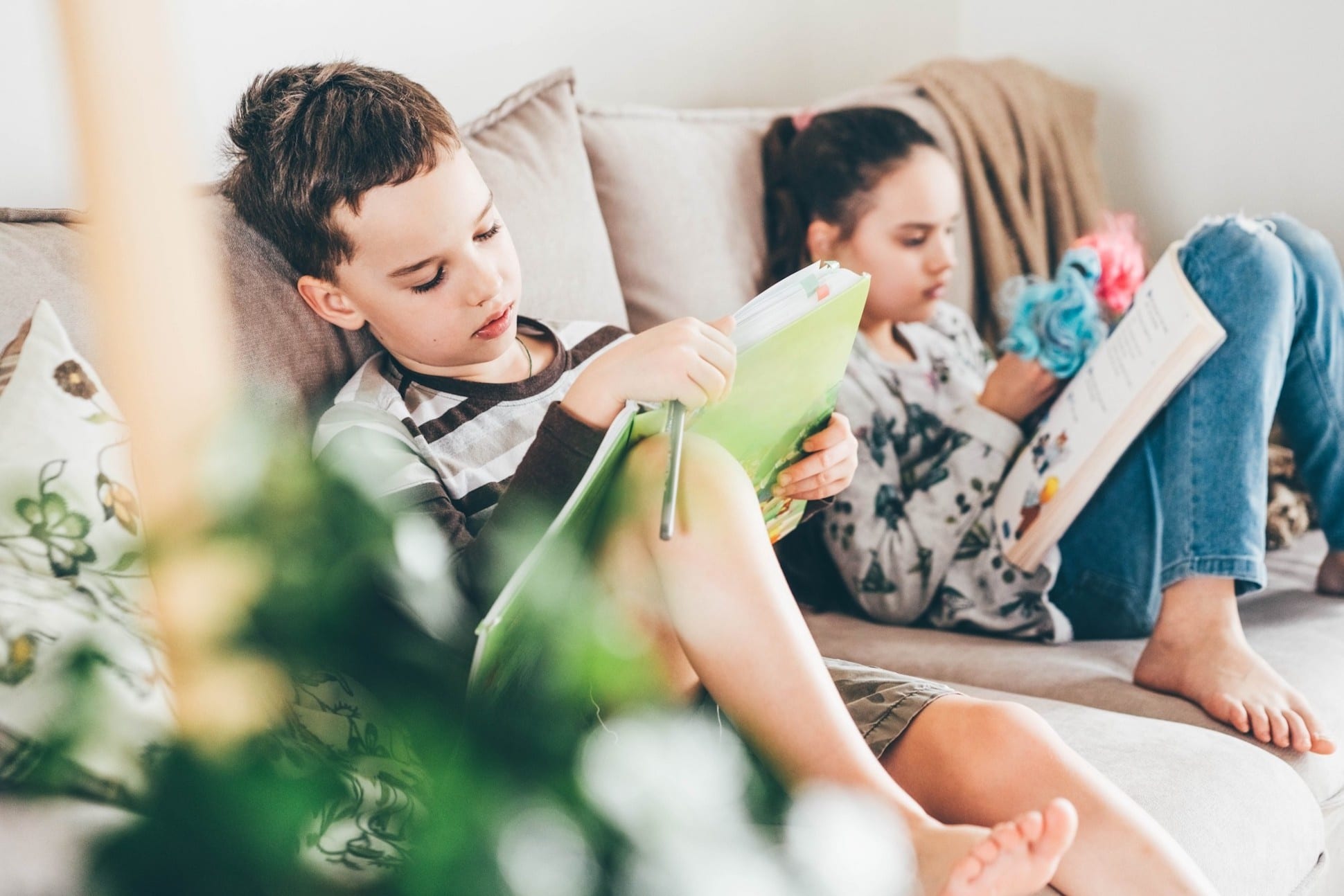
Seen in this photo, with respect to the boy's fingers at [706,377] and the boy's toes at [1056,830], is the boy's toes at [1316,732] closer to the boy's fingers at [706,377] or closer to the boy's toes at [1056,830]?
the boy's toes at [1056,830]

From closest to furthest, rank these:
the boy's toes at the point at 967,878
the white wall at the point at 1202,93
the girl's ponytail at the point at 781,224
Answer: the boy's toes at the point at 967,878 → the girl's ponytail at the point at 781,224 → the white wall at the point at 1202,93

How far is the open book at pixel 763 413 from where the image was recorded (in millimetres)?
600

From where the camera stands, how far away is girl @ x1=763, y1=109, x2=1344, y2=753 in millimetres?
1145

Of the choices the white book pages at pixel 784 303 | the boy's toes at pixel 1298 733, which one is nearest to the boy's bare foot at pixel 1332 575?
the boy's toes at pixel 1298 733

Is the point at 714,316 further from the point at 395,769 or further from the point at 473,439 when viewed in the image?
the point at 395,769

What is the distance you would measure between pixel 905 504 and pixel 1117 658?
0.93 ft

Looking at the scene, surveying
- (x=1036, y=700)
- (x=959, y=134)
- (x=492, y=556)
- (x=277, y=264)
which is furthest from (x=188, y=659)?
(x=959, y=134)

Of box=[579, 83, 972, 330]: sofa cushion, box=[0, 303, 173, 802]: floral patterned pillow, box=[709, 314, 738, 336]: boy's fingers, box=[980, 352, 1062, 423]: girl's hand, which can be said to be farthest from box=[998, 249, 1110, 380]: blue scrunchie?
box=[0, 303, 173, 802]: floral patterned pillow

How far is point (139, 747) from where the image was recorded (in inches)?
9.0

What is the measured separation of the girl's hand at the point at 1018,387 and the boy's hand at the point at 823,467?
497 millimetres

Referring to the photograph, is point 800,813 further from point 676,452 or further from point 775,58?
point 775,58

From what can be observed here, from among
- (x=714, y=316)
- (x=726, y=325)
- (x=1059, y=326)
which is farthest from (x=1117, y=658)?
(x=726, y=325)

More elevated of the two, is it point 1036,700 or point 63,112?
point 63,112

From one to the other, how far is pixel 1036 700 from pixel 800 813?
2.59ft
